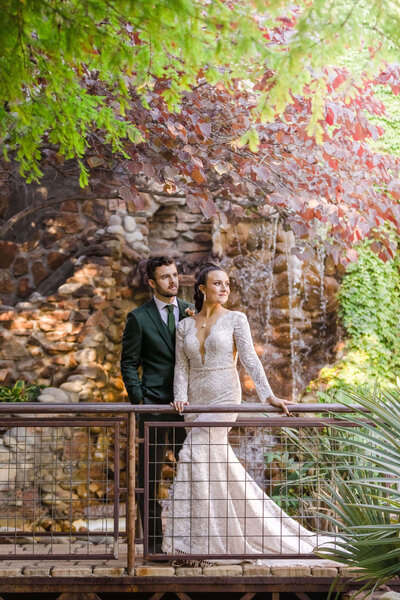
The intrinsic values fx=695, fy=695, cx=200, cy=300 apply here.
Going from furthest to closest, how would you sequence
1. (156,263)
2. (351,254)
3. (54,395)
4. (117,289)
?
(117,289), (54,395), (351,254), (156,263)

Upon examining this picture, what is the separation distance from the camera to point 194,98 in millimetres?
5113

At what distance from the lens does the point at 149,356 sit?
191 inches

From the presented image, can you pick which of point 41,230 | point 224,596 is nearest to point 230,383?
point 224,596

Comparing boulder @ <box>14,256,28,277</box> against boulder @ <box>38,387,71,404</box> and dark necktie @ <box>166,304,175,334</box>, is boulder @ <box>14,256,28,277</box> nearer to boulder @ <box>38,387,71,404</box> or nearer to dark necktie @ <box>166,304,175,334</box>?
boulder @ <box>38,387,71,404</box>

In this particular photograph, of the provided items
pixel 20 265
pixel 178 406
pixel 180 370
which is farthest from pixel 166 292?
pixel 20 265

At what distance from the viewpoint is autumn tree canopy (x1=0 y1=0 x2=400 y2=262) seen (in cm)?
275

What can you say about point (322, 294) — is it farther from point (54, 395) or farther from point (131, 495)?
point (131, 495)

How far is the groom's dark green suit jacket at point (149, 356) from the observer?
4.75 meters

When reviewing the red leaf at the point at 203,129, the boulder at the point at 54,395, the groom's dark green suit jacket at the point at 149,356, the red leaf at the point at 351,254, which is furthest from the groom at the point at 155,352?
the boulder at the point at 54,395

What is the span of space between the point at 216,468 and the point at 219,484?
0.10 metres

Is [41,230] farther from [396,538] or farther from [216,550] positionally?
[396,538]

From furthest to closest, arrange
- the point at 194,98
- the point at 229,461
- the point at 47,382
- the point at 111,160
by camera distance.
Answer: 1. the point at 47,382
2. the point at 111,160
3. the point at 194,98
4. the point at 229,461

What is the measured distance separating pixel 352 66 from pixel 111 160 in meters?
5.19

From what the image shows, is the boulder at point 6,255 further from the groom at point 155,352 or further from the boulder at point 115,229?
the groom at point 155,352
